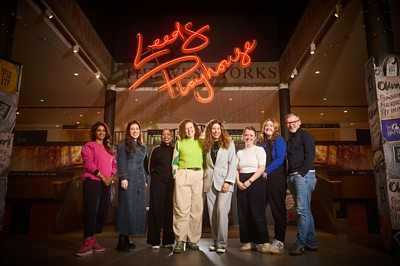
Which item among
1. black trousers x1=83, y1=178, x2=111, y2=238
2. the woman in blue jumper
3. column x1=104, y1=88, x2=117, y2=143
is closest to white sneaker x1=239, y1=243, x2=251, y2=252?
the woman in blue jumper

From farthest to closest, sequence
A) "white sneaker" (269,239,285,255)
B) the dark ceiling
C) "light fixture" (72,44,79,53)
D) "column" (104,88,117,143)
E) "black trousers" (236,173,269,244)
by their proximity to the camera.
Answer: the dark ceiling → "column" (104,88,117,143) → "light fixture" (72,44,79,53) → "black trousers" (236,173,269,244) → "white sneaker" (269,239,285,255)

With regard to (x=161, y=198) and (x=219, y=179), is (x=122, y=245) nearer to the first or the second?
(x=161, y=198)

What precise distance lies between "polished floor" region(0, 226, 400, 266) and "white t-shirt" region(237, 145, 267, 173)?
0.96 metres

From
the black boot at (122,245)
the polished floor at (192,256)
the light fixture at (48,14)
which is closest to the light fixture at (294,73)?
the polished floor at (192,256)

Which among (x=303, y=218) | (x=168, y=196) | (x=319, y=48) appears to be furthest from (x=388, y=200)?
(x=319, y=48)

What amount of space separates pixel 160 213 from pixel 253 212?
116 centimetres

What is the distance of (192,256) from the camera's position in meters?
3.09

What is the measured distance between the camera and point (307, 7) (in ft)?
21.6

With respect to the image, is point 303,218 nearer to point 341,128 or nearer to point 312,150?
point 312,150

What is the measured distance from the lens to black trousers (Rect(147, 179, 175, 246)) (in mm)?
3535

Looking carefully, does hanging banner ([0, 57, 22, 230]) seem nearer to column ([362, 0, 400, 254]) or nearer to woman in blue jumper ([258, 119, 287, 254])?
woman in blue jumper ([258, 119, 287, 254])

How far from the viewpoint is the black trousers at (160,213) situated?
3.54 m

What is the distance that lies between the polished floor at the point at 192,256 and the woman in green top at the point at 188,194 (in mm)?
197

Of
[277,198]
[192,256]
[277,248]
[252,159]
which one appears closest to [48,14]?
[252,159]
